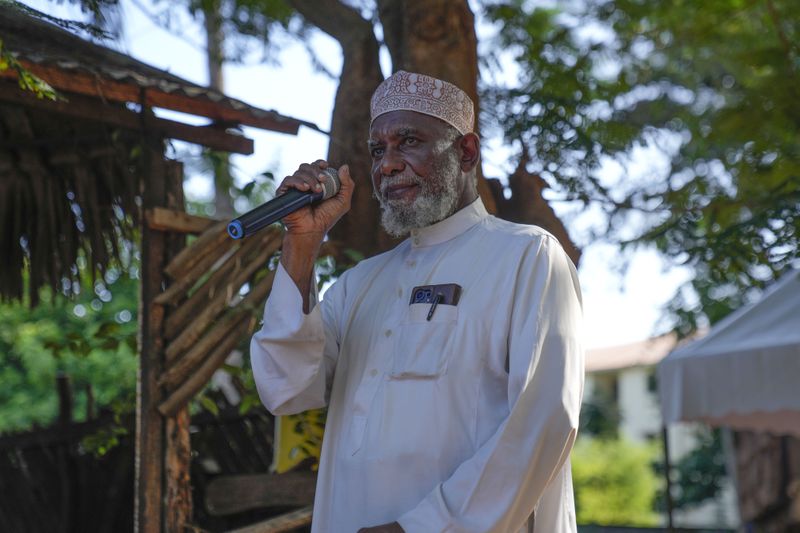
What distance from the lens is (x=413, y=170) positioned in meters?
2.74

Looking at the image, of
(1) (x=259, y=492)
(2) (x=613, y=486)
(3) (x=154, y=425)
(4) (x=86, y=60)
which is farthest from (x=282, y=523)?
(2) (x=613, y=486)

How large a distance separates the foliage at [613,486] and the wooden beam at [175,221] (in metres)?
28.0

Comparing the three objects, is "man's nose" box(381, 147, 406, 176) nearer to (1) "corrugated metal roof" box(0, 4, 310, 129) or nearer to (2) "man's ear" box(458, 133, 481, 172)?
(2) "man's ear" box(458, 133, 481, 172)

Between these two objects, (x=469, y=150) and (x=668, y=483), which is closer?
(x=469, y=150)

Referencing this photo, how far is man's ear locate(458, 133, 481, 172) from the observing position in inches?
113

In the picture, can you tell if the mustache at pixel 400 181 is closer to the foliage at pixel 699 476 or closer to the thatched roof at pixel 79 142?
the thatched roof at pixel 79 142

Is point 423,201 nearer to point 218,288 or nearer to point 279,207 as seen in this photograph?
point 279,207

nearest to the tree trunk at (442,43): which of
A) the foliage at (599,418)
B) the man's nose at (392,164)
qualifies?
the man's nose at (392,164)

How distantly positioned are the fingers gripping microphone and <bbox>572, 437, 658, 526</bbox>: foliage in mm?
29662

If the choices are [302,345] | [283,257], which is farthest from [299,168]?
[302,345]

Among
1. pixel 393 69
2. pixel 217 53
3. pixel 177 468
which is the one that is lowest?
pixel 177 468

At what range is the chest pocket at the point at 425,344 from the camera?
2.50 metres

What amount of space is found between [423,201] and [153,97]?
212 centimetres

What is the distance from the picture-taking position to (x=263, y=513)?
4.80 metres
